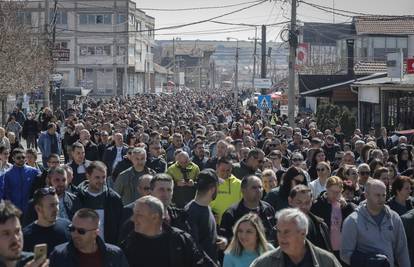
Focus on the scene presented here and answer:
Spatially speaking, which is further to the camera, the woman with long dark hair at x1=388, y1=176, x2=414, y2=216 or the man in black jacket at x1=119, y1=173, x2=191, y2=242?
the woman with long dark hair at x1=388, y1=176, x2=414, y2=216

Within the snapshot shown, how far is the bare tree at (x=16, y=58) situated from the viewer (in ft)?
105

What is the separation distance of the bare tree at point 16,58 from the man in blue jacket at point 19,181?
756 inches

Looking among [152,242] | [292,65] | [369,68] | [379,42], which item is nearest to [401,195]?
[152,242]

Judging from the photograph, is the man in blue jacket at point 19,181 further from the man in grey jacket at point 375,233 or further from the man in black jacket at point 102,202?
the man in grey jacket at point 375,233

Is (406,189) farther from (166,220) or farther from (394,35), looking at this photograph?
(394,35)

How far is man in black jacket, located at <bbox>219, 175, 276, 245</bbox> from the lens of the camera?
8.91 metres

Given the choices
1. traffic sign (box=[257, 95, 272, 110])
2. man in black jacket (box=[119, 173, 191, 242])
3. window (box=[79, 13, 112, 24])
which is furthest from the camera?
window (box=[79, 13, 112, 24])

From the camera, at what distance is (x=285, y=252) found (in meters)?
6.02

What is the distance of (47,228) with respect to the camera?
7305 mm

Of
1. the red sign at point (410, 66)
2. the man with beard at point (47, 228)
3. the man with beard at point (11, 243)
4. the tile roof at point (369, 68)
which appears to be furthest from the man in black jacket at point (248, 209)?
the tile roof at point (369, 68)

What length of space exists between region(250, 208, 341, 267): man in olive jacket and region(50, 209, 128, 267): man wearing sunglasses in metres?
1.07

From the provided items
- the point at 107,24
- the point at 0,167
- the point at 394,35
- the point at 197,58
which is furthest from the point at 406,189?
the point at 197,58

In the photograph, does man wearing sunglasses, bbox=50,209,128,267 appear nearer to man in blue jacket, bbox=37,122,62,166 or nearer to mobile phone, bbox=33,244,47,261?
mobile phone, bbox=33,244,47,261

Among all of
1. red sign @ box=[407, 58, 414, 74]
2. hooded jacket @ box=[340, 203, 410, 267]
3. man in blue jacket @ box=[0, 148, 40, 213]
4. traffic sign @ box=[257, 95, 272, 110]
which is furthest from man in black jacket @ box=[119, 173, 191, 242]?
traffic sign @ box=[257, 95, 272, 110]
